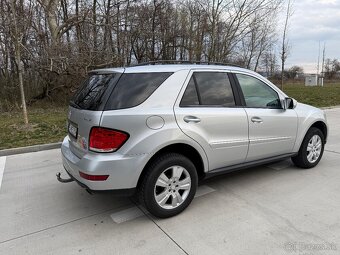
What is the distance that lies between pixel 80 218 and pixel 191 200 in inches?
50.2

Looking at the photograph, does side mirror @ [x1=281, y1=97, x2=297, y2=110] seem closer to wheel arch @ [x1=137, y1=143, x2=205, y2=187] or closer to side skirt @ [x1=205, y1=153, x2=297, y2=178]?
side skirt @ [x1=205, y1=153, x2=297, y2=178]

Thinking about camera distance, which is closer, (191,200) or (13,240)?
(13,240)

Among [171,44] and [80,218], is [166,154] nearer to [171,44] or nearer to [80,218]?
[80,218]

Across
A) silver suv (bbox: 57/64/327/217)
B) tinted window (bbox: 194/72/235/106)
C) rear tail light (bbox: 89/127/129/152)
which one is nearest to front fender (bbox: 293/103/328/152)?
silver suv (bbox: 57/64/327/217)

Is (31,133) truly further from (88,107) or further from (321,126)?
(321,126)

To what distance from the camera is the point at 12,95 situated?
12.6 metres

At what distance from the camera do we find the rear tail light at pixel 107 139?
2.68 m

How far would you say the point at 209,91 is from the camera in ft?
11.0

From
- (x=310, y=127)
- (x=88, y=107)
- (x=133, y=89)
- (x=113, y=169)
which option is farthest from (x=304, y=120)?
(x=88, y=107)

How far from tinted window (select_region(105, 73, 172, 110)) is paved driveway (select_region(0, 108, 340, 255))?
1302 mm

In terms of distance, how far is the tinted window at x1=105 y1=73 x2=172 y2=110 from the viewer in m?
2.77

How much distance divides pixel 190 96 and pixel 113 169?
3.91 ft

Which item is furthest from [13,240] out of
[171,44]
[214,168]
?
[171,44]

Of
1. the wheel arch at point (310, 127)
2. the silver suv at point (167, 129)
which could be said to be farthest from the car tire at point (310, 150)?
the silver suv at point (167, 129)
